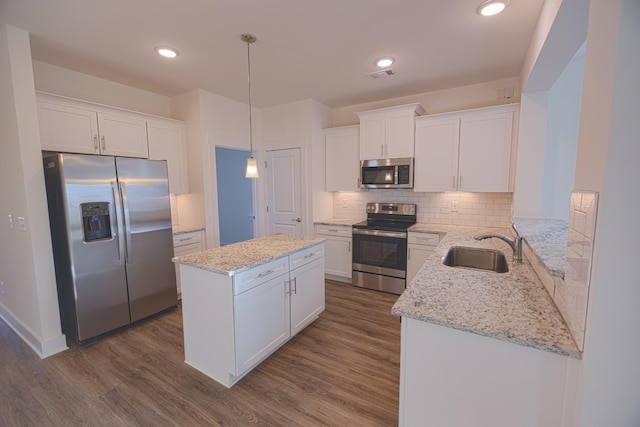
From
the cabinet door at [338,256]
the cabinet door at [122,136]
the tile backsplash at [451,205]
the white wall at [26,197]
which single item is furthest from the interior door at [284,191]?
the white wall at [26,197]

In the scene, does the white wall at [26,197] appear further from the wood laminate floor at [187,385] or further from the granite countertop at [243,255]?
the granite countertop at [243,255]

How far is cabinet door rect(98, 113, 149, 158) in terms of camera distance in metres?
2.97

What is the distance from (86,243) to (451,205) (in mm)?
4022

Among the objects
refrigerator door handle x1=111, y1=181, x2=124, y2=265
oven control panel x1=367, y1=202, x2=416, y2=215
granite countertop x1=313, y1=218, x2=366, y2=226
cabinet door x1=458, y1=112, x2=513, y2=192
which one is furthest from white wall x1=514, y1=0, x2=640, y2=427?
refrigerator door handle x1=111, y1=181, x2=124, y2=265

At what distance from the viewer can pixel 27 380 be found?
2070mm

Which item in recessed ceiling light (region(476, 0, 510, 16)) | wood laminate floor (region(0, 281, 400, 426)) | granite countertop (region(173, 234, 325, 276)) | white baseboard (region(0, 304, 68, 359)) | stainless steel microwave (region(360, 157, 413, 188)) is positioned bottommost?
wood laminate floor (region(0, 281, 400, 426))

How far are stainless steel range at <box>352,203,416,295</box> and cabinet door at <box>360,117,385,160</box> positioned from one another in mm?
783

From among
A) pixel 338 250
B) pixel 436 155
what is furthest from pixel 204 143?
pixel 436 155

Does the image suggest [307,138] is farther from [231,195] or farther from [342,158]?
[231,195]

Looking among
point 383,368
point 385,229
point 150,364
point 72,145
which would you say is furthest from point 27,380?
point 385,229

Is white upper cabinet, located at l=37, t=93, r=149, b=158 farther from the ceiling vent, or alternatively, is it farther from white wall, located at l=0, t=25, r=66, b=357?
the ceiling vent

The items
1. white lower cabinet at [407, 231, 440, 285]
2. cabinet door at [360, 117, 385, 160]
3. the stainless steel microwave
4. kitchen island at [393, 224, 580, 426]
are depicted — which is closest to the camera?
kitchen island at [393, 224, 580, 426]

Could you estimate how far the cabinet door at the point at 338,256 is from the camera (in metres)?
3.95

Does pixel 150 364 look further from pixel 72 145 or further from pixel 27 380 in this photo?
pixel 72 145
